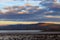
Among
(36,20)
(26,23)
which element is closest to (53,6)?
(36,20)

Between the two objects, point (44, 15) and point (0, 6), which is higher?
point (0, 6)

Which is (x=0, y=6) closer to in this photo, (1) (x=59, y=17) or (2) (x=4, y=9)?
(2) (x=4, y=9)

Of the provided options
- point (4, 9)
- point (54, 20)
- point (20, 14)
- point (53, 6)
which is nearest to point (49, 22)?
point (54, 20)

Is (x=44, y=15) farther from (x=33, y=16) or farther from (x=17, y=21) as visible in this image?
(x=17, y=21)

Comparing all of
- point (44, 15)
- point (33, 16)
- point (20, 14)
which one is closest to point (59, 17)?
point (44, 15)

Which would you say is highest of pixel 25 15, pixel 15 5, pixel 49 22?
pixel 15 5

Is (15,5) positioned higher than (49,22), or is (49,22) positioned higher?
(15,5)

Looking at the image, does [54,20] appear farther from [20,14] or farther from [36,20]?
[20,14]

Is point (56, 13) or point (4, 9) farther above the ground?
Result: point (4, 9)
